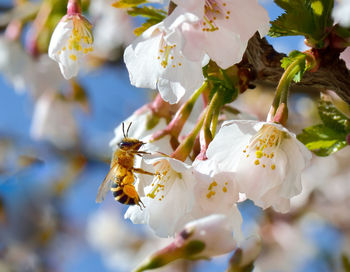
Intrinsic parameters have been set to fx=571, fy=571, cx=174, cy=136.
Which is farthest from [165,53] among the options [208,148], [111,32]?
[111,32]

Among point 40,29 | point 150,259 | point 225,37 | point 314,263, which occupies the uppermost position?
point 225,37

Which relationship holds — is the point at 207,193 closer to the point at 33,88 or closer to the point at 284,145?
the point at 284,145

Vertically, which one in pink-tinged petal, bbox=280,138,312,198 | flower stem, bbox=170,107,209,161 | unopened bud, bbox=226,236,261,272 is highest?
pink-tinged petal, bbox=280,138,312,198

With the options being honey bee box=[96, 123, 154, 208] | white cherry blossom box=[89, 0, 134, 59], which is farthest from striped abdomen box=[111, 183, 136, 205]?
white cherry blossom box=[89, 0, 134, 59]

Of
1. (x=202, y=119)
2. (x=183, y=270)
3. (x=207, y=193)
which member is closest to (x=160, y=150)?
(x=202, y=119)

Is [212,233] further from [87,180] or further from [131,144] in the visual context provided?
[87,180]

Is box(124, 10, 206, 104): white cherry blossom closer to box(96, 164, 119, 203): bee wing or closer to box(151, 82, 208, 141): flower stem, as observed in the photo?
box(151, 82, 208, 141): flower stem

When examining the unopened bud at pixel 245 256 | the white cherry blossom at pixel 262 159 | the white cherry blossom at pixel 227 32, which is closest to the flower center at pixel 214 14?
the white cherry blossom at pixel 227 32
